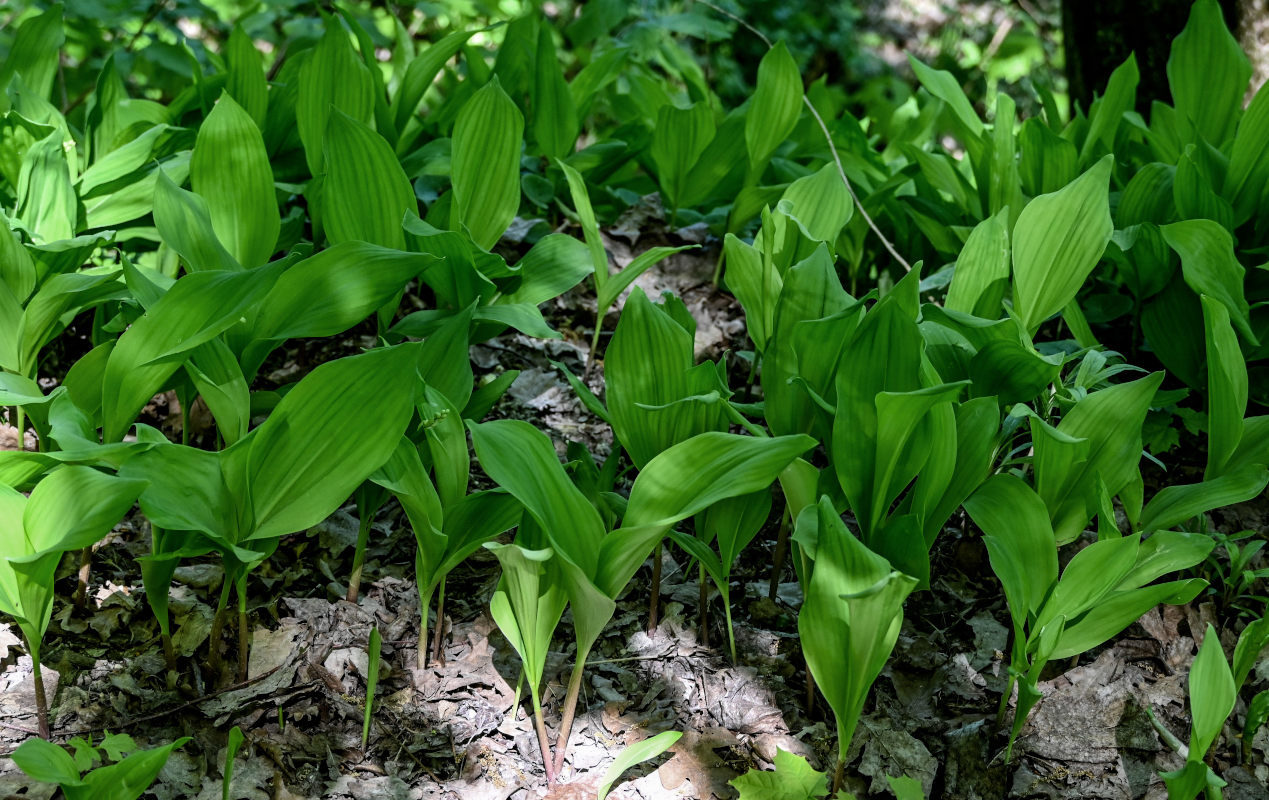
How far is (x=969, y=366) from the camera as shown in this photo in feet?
5.60

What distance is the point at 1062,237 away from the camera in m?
1.86

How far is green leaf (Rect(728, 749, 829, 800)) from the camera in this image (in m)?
1.47

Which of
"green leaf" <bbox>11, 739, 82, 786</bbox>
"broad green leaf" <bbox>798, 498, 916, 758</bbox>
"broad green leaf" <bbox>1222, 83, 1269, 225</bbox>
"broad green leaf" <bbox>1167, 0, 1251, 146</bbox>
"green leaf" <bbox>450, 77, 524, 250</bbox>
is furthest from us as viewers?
"broad green leaf" <bbox>1167, 0, 1251, 146</bbox>

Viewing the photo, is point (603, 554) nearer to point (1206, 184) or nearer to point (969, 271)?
point (969, 271)

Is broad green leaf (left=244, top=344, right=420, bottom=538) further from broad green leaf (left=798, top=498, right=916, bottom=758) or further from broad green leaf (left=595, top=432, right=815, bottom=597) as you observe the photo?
broad green leaf (left=798, top=498, right=916, bottom=758)

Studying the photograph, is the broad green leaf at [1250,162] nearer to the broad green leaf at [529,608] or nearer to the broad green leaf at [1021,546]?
the broad green leaf at [1021,546]

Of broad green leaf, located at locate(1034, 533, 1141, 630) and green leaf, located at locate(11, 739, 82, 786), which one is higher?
broad green leaf, located at locate(1034, 533, 1141, 630)

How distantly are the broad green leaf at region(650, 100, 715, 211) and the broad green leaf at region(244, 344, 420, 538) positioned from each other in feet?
4.56

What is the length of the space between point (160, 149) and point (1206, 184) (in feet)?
8.01

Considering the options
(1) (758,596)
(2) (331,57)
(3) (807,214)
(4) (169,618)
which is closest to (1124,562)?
(1) (758,596)

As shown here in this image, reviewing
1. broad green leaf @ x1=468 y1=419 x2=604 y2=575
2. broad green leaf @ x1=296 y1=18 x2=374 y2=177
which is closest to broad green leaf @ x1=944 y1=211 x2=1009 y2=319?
broad green leaf @ x1=468 y1=419 x2=604 y2=575

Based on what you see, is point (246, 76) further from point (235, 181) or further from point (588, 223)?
point (588, 223)

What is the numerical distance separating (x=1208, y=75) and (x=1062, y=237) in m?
1.06

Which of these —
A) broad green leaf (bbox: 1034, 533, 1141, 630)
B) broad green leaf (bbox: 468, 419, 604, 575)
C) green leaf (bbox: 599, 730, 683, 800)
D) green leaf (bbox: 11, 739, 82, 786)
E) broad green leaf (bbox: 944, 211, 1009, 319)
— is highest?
→ broad green leaf (bbox: 944, 211, 1009, 319)
